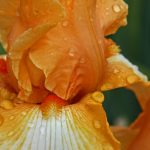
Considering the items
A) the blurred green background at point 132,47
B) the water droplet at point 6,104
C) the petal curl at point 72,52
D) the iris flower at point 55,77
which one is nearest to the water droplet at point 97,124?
the iris flower at point 55,77

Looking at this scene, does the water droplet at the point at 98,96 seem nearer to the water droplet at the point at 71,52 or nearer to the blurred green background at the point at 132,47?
the water droplet at the point at 71,52

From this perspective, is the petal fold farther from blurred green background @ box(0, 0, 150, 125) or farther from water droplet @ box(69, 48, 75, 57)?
blurred green background @ box(0, 0, 150, 125)

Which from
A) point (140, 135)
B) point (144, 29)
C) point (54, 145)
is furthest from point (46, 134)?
point (144, 29)

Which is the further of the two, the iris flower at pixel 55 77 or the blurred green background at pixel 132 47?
the blurred green background at pixel 132 47

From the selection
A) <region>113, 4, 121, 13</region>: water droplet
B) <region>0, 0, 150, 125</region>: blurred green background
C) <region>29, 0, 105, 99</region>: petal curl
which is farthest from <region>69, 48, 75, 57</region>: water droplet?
<region>0, 0, 150, 125</region>: blurred green background

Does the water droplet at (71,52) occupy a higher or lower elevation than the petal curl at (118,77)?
higher

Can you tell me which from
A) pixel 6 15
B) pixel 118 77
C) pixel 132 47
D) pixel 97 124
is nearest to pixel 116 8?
pixel 118 77

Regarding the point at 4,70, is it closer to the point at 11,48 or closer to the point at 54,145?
the point at 11,48
